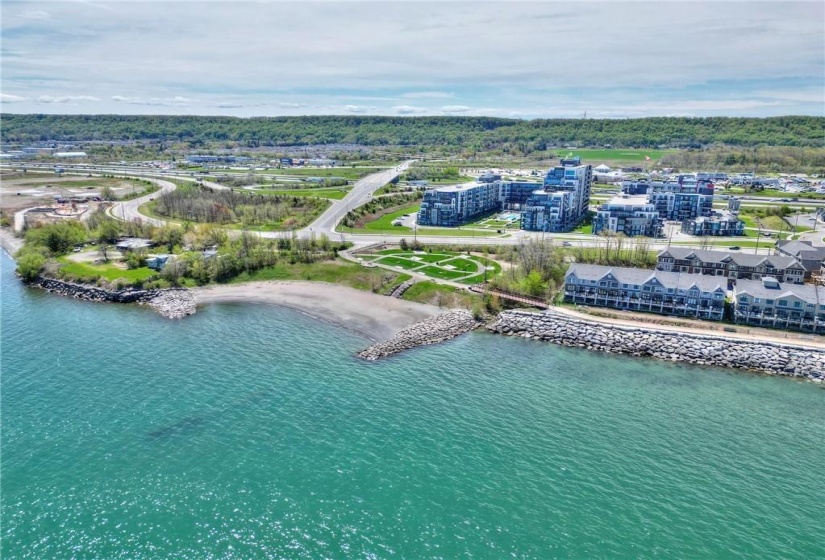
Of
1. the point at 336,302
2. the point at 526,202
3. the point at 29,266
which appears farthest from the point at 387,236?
the point at 29,266

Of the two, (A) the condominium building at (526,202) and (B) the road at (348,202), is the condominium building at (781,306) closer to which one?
(A) the condominium building at (526,202)

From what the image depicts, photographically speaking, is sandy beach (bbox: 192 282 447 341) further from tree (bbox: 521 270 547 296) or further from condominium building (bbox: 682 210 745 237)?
condominium building (bbox: 682 210 745 237)

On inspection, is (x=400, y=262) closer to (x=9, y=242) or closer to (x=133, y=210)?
(x=133, y=210)

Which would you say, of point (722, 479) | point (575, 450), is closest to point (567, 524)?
point (575, 450)

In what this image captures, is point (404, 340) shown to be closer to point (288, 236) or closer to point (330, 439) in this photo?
point (330, 439)

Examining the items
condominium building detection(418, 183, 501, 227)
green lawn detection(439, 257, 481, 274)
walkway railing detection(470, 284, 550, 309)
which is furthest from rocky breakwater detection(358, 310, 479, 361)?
condominium building detection(418, 183, 501, 227)
